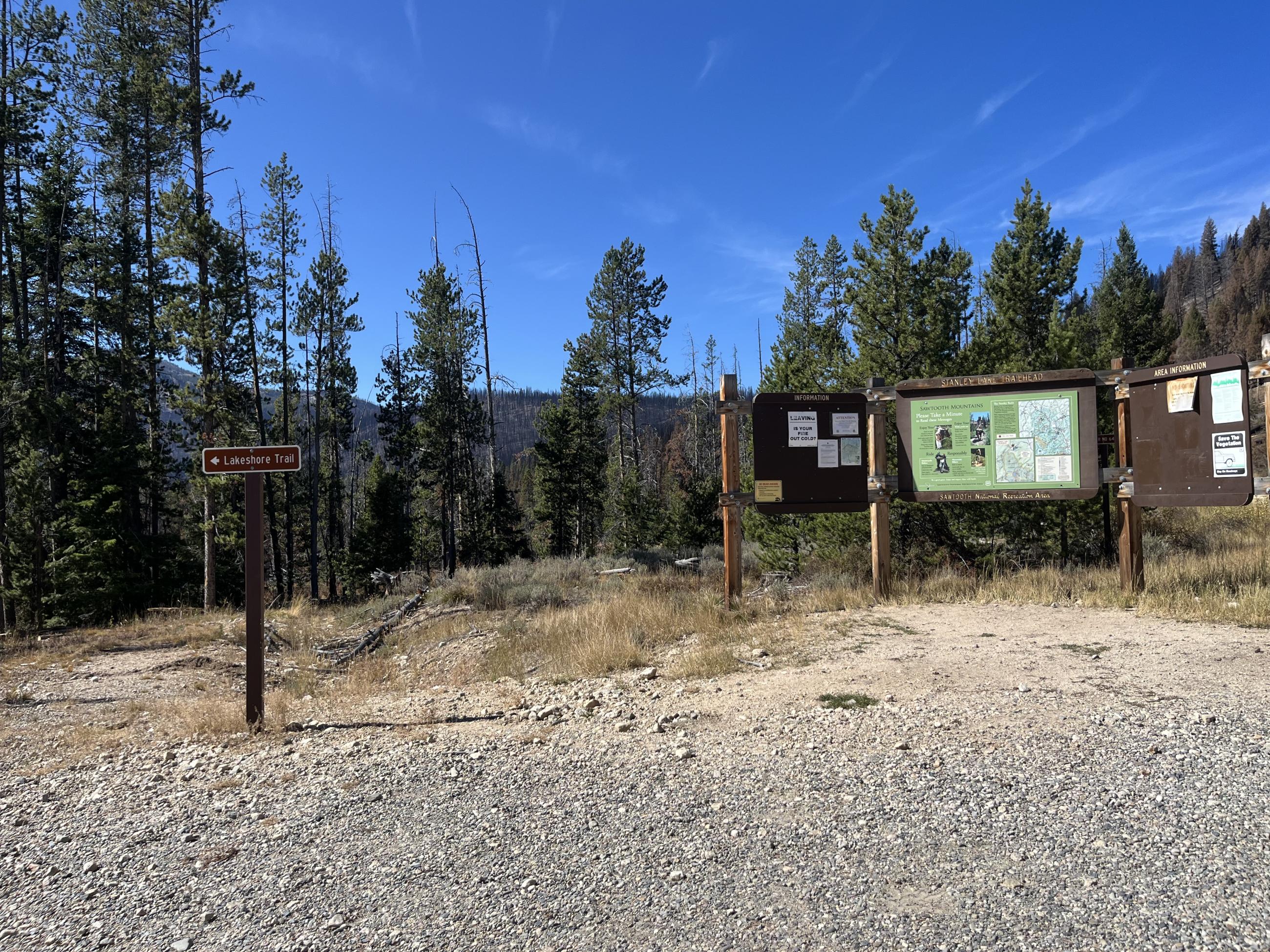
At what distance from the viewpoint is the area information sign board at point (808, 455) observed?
28.3ft

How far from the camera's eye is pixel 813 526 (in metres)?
12.5

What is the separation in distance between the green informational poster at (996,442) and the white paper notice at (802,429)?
1.23 meters

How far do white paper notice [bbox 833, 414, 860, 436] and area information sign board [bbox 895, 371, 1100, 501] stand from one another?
20.1 inches

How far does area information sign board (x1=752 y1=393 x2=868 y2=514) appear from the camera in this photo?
863cm

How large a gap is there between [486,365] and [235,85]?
479 inches

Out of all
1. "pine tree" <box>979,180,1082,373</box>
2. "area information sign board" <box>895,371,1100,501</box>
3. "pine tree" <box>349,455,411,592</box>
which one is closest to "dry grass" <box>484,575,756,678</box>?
"area information sign board" <box>895,371,1100,501</box>

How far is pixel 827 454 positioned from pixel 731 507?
137 centimetres

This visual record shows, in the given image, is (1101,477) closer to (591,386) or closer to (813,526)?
(813,526)

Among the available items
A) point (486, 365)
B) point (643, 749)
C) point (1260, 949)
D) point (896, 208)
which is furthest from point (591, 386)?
point (1260, 949)

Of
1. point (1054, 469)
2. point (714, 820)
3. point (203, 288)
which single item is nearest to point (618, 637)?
point (714, 820)

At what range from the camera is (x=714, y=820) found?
3.45 metres

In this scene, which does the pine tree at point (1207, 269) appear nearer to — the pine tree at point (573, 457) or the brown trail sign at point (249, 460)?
the pine tree at point (573, 457)

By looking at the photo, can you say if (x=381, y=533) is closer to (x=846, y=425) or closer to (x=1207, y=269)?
(x=846, y=425)

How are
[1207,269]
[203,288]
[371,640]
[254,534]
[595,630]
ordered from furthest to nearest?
[1207,269]
[203,288]
[371,640]
[595,630]
[254,534]
